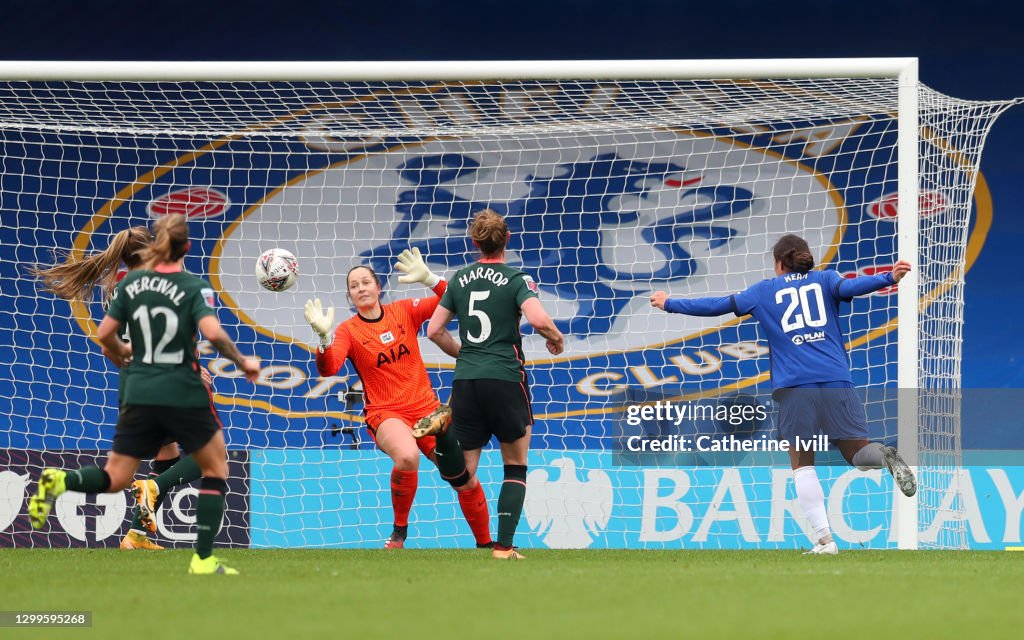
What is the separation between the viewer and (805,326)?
6.52 m

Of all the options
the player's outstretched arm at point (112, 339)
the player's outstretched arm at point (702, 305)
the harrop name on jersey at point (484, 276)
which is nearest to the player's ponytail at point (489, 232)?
the harrop name on jersey at point (484, 276)

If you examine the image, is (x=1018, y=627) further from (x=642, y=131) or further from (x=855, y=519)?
(x=642, y=131)

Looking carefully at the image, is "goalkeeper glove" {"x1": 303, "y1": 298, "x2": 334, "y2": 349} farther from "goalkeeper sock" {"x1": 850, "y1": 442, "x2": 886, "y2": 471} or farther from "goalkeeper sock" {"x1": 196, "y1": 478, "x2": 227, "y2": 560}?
"goalkeeper sock" {"x1": 850, "y1": 442, "x2": 886, "y2": 471}

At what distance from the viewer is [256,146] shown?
37.1ft

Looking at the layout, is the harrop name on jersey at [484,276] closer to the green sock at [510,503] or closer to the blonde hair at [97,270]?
the green sock at [510,503]

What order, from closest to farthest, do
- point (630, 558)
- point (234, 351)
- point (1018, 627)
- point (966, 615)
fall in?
point (1018, 627) → point (966, 615) → point (234, 351) → point (630, 558)

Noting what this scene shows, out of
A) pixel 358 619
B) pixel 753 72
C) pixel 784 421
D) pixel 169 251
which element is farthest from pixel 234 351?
pixel 753 72

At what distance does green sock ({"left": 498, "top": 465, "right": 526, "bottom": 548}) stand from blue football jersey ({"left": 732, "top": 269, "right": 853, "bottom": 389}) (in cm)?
158

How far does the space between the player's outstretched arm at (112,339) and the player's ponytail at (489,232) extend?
178 centimetres

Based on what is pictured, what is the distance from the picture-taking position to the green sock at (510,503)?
A: 597 centimetres

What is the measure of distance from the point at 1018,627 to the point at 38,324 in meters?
9.66

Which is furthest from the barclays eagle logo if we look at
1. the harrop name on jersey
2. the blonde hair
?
the blonde hair

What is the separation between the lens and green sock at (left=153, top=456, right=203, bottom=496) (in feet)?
22.4

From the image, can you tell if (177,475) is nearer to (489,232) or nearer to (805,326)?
(489,232)
